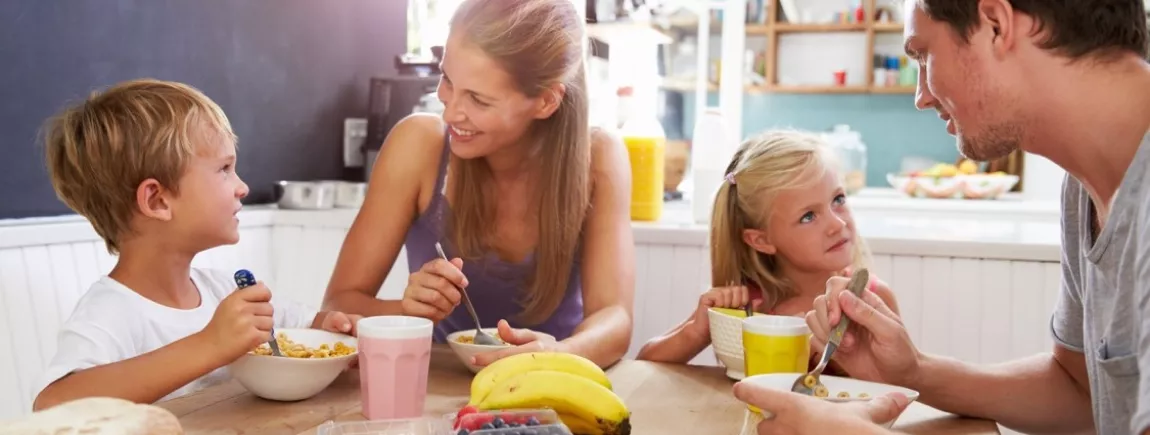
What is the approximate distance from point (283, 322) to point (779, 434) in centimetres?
97

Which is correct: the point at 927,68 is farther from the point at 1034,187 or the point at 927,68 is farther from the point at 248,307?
the point at 1034,187

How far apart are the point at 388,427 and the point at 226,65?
1857mm

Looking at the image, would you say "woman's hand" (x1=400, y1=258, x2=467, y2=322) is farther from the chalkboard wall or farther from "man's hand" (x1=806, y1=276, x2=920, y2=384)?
the chalkboard wall

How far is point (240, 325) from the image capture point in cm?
119

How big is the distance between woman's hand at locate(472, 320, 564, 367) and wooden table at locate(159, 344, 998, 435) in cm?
5

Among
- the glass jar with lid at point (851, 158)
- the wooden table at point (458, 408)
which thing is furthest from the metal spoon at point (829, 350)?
the glass jar with lid at point (851, 158)

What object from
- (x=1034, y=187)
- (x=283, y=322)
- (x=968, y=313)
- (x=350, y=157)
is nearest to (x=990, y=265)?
(x=968, y=313)

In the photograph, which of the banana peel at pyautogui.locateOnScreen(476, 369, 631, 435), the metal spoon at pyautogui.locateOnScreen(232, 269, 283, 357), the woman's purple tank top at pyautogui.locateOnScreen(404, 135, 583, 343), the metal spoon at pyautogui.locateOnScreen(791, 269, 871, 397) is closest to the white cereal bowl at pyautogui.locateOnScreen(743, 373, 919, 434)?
the metal spoon at pyautogui.locateOnScreen(791, 269, 871, 397)

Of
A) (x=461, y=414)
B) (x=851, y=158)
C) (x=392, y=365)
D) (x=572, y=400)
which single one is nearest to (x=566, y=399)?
(x=572, y=400)

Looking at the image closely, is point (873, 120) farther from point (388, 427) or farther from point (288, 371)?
point (388, 427)

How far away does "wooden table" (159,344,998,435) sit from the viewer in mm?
1135

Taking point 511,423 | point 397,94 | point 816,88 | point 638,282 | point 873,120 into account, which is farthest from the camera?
point 873,120

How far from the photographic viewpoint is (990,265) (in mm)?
2111

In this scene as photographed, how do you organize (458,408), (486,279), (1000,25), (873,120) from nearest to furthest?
(1000,25) → (458,408) → (486,279) → (873,120)
